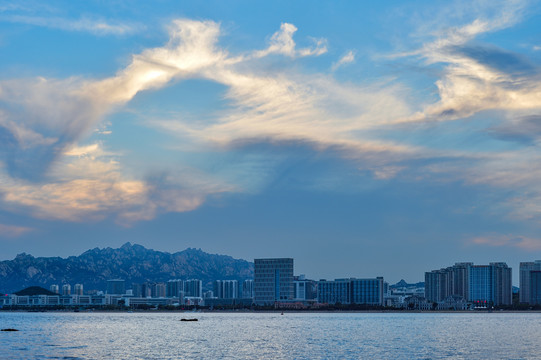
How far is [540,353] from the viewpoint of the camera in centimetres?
11700

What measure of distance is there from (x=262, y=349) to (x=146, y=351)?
20.9m

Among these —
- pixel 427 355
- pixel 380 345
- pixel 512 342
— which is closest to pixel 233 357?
pixel 427 355

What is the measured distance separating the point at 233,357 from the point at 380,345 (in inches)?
1618

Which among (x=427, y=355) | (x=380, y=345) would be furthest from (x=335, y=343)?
(x=427, y=355)

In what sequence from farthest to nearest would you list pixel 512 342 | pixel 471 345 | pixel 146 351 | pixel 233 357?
1. pixel 512 342
2. pixel 471 345
3. pixel 146 351
4. pixel 233 357

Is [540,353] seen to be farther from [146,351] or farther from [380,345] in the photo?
[146,351]

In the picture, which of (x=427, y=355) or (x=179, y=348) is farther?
(x=179, y=348)

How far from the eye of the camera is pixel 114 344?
460 feet

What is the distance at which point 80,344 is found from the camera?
141 metres

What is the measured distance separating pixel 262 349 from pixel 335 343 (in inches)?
967

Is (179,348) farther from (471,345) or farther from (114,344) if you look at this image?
(471,345)

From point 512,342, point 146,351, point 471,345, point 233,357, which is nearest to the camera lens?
point 233,357

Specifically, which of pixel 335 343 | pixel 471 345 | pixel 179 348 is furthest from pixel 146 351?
pixel 471 345

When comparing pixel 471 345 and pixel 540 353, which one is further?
pixel 471 345
